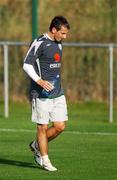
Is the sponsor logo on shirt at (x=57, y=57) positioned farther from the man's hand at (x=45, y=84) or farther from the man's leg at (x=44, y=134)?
the man's leg at (x=44, y=134)

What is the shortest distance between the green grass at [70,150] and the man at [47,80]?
0.43 meters

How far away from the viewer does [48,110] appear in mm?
12867

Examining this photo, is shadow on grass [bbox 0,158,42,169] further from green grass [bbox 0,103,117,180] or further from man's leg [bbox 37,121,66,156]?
man's leg [bbox 37,121,66,156]

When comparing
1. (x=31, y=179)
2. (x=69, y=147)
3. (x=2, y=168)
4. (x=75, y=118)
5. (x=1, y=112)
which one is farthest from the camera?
(x=1, y=112)

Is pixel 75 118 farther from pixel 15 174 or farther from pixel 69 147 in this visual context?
pixel 15 174

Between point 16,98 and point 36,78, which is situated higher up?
point 36,78

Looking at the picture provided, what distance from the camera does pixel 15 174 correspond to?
12.5 meters

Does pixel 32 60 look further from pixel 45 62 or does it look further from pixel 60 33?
pixel 60 33

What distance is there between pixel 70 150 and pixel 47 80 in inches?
103

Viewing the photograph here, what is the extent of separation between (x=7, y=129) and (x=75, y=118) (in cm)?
328

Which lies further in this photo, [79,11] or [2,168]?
[79,11]

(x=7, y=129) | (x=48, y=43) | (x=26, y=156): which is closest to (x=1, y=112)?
(x=7, y=129)

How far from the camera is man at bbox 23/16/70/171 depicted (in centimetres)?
1274

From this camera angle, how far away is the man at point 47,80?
12.7 m
